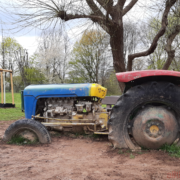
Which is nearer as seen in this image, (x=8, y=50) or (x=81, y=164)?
(x=81, y=164)

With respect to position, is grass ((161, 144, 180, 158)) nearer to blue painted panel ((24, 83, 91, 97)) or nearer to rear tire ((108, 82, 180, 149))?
rear tire ((108, 82, 180, 149))

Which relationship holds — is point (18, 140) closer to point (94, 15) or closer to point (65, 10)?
point (65, 10)

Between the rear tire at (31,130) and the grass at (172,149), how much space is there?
7.01ft

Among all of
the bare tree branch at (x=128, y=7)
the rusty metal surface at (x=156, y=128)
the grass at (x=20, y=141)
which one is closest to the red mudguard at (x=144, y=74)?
the rusty metal surface at (x=156, y=128)

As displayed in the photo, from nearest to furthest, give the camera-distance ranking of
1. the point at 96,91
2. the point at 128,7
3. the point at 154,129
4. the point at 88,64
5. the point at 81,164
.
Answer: the point at 81,164, the point at 154,129, the point at 96,91, the point at 128,7, the point at 88,64

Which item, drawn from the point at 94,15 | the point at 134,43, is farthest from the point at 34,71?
the point at 94,15

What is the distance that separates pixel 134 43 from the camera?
2292 centimetres

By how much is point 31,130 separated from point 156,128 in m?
A: 2.35

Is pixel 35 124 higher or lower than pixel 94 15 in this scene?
lower

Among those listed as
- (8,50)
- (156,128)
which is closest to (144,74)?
(156,128)

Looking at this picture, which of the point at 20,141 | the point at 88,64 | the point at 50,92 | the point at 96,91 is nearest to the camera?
the point at 20,141

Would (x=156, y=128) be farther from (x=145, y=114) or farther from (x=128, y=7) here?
(x=128, y=7)

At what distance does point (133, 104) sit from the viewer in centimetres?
299

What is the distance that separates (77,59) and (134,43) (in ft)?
30.0
